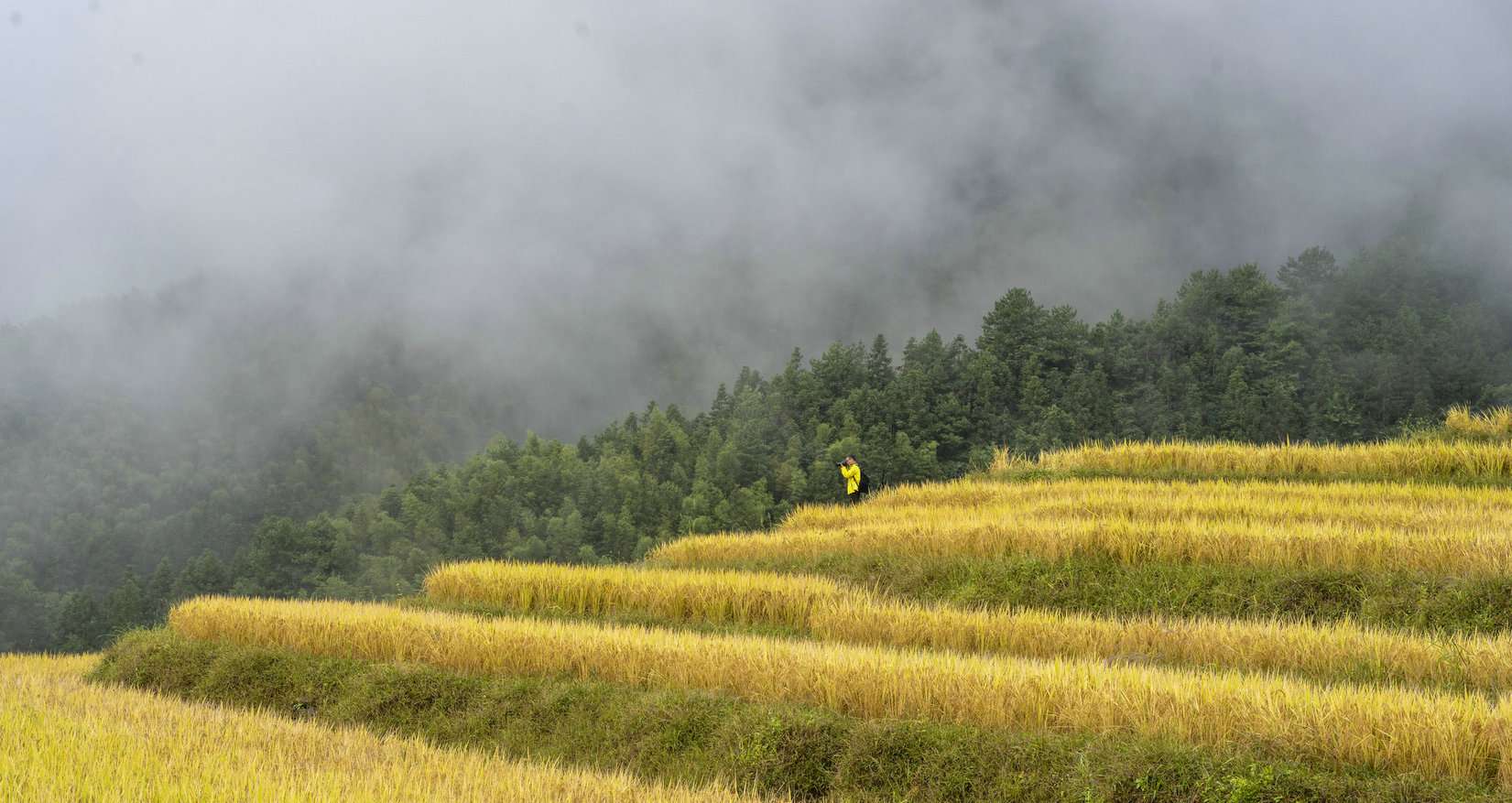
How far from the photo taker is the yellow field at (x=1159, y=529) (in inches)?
488

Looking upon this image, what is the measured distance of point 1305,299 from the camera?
254ft

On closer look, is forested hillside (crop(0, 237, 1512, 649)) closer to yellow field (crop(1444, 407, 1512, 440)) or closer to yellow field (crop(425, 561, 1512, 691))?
yellow field (crop(1444, 407, 1512, 440))

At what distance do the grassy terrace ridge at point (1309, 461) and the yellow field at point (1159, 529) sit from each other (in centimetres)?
185

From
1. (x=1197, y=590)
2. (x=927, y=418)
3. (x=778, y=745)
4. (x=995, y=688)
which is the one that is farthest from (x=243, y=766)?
(x=927, y=418)

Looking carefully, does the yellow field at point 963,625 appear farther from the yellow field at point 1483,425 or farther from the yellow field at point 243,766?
the yellow field at point 1483,425

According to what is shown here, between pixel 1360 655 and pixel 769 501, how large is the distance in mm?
70554

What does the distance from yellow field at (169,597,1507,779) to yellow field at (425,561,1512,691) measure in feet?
3.77

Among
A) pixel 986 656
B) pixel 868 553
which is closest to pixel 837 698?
A: pixel 986 656

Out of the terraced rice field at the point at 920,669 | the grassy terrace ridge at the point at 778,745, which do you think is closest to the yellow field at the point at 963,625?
the terraced rice field at the point at 920,669

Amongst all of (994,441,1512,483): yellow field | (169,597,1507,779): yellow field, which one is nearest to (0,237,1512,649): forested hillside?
(994,441,1512,483): yellow field

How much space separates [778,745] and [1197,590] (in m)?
7.24

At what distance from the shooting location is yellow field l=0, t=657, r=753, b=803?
571cm

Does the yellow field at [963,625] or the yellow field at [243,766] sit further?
the yellow field at [963,625]

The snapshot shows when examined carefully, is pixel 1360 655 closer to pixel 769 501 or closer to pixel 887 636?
pixel 887 636
